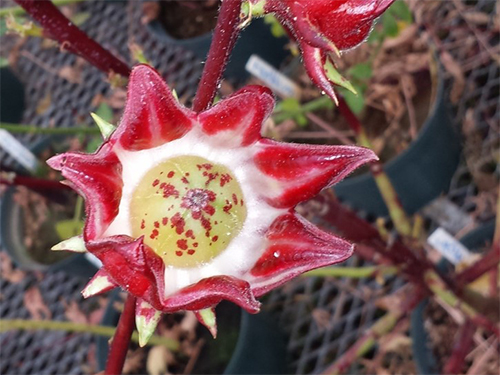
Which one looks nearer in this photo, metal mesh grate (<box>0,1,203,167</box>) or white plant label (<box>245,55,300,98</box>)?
white plant label (<box>245,55,300,98</box>)

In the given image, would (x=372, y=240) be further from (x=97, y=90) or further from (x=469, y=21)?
(x=97, y=90)

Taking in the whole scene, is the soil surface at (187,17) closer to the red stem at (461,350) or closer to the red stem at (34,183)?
the red stem at (34,183)

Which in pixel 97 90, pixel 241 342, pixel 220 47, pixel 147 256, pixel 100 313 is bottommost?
pixel 100 313

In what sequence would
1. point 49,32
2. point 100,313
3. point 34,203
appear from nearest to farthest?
point 49,32 → point 100,313 → point 34,203

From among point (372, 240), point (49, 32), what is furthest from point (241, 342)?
point (49, 32)

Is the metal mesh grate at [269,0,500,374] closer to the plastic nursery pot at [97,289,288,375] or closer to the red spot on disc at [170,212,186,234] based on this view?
the plastic nursery pot at [97,289,288,375]

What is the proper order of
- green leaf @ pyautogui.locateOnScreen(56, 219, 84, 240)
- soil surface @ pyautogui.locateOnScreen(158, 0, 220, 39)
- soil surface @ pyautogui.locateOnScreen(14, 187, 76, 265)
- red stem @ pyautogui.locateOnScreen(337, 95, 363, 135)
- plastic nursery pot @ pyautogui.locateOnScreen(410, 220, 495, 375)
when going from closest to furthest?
red stem @ pyautogui.locateOnScreen(337, 95, 363, 135), plastic nursery pot @ pyautogui.locateOnScreen(410, 220, 495, 375), green leaf @ pyautogui.locateOnScreen(56, 219, 84, 240), soil surface @ pyautogui.locateOnScreen(14, 187, 76, 265), soil surface @ pyautogui.locateOnScreen(158, 0, 220, 39)

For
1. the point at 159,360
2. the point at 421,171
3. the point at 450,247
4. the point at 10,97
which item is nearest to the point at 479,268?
the point at 450,247

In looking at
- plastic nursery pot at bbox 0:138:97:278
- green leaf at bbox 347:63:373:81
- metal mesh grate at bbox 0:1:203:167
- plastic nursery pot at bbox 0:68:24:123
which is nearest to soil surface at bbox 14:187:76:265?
plastic nursery pot at bbox 0:138:97:278
